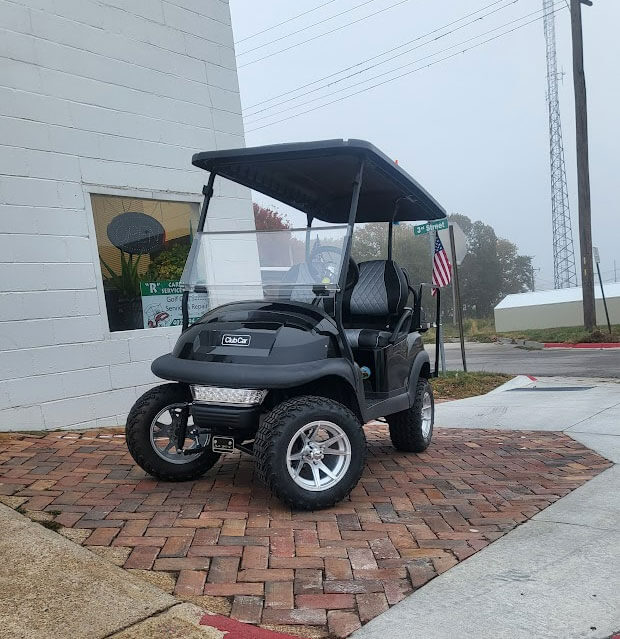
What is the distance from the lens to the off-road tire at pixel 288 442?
3.85 meters

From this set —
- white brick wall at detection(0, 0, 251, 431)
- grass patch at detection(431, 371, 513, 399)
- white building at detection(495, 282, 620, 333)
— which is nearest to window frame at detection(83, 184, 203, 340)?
white brick wall at detection(0, 0, 251, 431)

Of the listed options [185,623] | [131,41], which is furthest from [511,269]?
[185,623]

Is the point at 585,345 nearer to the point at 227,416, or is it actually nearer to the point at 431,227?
the point at 431,227

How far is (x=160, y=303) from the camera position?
25.0 feet

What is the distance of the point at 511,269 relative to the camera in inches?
2394

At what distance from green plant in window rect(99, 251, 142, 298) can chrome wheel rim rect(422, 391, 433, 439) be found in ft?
10.9

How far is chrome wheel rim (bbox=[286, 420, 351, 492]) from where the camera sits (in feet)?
13.2

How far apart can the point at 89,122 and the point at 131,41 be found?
1.11 m

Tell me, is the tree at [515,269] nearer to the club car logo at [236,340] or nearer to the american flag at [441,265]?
the american flag at [441,265]

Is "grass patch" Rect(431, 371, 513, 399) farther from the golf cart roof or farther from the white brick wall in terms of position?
the golf cart roof

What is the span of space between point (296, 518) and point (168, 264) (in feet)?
14.7

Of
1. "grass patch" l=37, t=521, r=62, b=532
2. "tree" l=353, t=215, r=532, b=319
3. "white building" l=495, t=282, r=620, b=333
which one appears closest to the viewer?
"grass patch" l=37, t=521, r=62, b=532

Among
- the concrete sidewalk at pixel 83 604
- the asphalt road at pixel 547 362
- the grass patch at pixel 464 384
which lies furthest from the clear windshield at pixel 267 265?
the asphalt road at pixel 547 362

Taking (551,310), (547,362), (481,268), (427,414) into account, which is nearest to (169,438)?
(427,414)
